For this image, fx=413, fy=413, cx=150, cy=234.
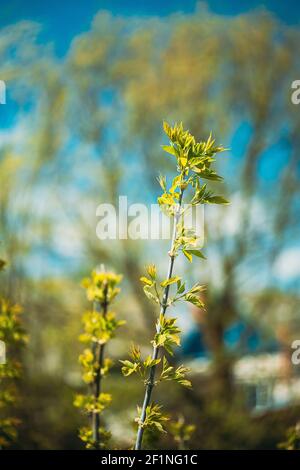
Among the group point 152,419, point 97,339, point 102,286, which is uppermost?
point 102,286

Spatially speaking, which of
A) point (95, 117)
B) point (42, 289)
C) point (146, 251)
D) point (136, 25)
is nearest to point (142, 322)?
point (146, 251)

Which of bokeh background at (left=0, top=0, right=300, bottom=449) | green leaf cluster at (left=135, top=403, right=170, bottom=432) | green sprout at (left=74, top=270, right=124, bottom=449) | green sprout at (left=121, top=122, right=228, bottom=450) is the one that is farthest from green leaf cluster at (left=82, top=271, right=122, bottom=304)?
bokeh background at (left=0, top=0, right=300, bottom=449)

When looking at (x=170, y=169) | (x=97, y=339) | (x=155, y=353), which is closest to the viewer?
(x=155, y=353)

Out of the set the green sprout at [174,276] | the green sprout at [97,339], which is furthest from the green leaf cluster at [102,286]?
the green sprout at [174,276]

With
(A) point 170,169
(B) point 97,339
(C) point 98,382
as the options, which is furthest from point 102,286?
(A) point 170,169

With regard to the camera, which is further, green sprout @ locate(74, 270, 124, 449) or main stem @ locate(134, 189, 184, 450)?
green sprout @ locate(74, 270, 124, 449)

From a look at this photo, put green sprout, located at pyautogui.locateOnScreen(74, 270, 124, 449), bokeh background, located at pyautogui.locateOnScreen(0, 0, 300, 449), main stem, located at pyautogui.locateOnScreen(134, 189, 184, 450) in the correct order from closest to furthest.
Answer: main stem, located at pyautogui.locateOnScreen(134, 189, 184, 450)
green sprout, located at pyautogui.locateOnScreen(74, 270, 124, 449)
bokeh background, located at pyautogui.locateOnScreen(0, 0, 300, 449)

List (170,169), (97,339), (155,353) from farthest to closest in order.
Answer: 1. (170,169)
2. (97,339)
3. (155,353)

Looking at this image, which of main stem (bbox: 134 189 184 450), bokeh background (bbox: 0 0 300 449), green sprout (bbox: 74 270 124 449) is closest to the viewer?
main stem (bbox: 134 189 184 450)

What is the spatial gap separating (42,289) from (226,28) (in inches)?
239

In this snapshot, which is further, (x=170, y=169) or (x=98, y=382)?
(x=170, y=169)

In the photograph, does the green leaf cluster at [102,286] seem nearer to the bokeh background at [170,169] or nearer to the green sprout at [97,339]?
the green sprout at [97,339]

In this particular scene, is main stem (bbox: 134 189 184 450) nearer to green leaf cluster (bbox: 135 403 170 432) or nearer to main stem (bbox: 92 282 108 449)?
green leaf cluster (bbox: 135 403 170 432)

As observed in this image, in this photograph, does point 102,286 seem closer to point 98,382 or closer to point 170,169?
point 98,382
